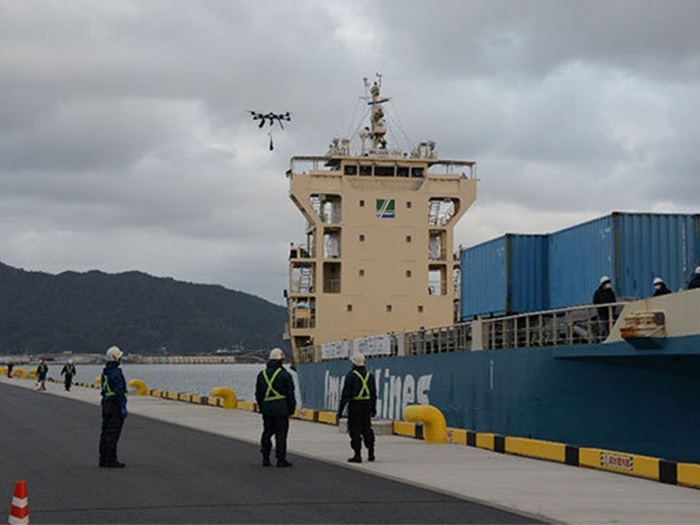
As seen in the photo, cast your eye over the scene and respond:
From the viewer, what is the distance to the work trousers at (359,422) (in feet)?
53.9

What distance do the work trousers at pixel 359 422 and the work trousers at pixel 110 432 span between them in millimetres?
3695

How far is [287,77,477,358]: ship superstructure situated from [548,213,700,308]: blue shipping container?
74.8ft

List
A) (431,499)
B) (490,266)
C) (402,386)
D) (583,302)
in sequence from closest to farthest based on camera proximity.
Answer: (431,499) → (583,302) → (490,266) → (402,386)

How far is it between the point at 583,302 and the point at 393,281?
22650 millimetres

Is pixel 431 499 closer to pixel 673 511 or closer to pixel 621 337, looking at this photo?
pixel 673 511

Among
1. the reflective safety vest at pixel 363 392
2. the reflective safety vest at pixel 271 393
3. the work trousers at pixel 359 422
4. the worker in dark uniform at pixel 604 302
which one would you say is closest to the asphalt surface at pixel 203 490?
the work trousers at pixel 359 422

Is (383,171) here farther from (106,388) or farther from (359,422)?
(106,388)

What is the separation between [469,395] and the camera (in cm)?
2678

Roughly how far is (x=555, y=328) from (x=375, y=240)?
82.2 feet

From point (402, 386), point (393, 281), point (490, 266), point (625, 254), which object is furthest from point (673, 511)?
point (393, 281)

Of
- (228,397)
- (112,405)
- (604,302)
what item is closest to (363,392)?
(112,405)

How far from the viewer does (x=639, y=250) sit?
912 inches

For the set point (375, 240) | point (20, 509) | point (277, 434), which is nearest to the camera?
point (20, 509)

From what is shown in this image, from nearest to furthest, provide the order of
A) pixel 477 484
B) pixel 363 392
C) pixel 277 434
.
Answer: pixel 477 484
pixel 277 434
pixel 363 392
